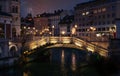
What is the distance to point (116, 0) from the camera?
9362 cm

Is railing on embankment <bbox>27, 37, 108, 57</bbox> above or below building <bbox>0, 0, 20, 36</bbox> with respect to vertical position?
below

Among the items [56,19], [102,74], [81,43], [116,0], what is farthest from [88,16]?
[102,74]

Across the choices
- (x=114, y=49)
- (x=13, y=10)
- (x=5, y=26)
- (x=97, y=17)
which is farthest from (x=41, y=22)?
(x=114, y=49)

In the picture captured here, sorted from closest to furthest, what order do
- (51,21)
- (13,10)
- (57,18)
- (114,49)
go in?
1. (114,49)
2. (13,10)
3. (57,18)
4. (51,21)

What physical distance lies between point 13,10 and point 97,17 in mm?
33025

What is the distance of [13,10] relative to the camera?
80.5 m

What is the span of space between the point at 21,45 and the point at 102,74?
60.1 feet

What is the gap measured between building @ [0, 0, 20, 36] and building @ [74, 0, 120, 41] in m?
19.1

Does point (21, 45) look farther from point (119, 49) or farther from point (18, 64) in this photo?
point (119, 49)

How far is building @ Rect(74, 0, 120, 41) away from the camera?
94.3m

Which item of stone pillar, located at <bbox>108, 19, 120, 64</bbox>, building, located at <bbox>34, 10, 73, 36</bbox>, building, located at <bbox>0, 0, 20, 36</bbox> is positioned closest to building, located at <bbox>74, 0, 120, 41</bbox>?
building, located at <bbox>34, 10, 73, 36</bbox>

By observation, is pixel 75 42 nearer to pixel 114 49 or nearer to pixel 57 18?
pixel 114 49

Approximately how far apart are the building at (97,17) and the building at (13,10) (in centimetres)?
1907

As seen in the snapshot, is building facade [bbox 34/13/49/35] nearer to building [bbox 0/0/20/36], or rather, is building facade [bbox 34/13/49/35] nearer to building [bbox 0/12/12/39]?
building [bbox 0/0/20/36]
